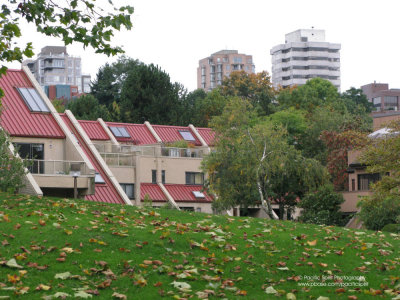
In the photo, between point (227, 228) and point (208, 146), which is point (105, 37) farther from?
point (208, 146)

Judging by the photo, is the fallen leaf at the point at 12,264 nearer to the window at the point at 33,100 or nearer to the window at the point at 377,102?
the window at the point at 33,100

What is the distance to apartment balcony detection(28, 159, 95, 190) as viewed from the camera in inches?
1688

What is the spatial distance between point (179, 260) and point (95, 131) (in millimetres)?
47607

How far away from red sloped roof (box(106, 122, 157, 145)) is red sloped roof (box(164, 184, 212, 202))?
4.97m

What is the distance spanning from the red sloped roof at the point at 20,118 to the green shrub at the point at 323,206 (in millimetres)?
16384

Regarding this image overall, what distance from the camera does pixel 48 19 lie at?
17.8m

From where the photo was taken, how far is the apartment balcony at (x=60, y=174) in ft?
141

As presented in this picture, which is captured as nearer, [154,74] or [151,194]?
[151,194]

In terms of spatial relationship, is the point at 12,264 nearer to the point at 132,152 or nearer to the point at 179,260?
the point at 179,260

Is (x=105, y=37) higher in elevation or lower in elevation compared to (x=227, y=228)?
higher

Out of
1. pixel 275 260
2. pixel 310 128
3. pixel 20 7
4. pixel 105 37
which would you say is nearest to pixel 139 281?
pixel 275 260

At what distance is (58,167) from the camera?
43.9 metres

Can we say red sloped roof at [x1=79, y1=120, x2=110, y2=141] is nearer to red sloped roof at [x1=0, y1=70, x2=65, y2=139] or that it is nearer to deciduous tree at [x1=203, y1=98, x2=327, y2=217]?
deciduous tree at [x1=203, y1=98, x2=327, y2=217]

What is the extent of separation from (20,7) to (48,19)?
73 cm
